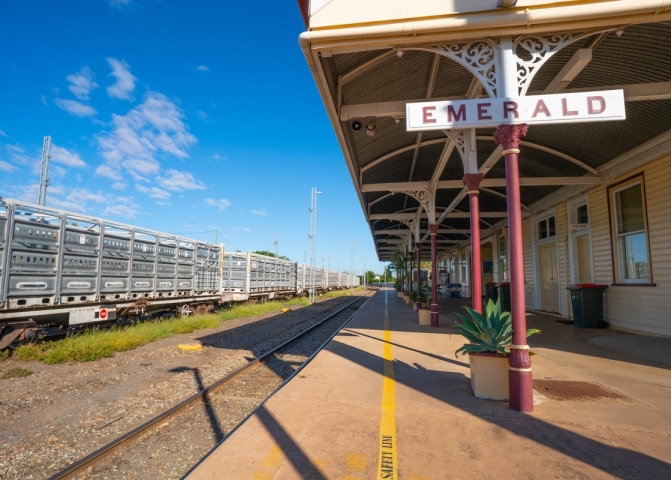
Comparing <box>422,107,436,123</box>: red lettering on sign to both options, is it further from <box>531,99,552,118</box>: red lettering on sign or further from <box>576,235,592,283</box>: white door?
<box>576,235,592,283</box>: white door

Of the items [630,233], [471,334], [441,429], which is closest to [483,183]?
[630,233]

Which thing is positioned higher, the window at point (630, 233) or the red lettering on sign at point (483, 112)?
the red lettering on sign at point (483, 112)

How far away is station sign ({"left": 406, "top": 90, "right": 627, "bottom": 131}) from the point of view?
4.27 meters

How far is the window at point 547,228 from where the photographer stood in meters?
13.5

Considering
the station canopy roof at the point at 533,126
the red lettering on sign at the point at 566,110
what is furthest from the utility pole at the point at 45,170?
the red lettering on sign at the point at 566,110

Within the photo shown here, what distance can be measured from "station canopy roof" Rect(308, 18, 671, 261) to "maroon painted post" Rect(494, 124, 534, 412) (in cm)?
198

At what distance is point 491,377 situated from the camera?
4.54m

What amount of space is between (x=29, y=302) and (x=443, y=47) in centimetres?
877

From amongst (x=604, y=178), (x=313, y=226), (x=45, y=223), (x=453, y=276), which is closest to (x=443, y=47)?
(x=604, y=178)

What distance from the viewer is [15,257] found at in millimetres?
7223

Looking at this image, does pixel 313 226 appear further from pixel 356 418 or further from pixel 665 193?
pixel 356 418

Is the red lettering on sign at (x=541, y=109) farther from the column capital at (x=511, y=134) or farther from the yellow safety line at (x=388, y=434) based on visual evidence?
the yellow safety line at (x=388, y=434)

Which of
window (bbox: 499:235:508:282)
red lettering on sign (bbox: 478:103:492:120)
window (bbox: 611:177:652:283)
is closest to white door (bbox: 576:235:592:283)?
window (bbox: 611:177:652:283)

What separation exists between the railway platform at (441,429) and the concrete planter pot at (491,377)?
134 millimetres
